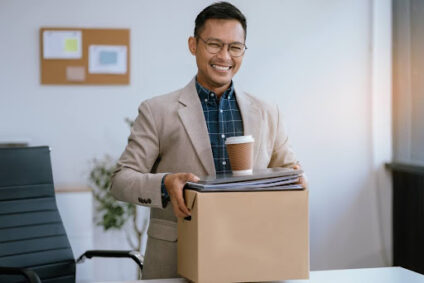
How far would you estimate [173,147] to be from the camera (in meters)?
1.73

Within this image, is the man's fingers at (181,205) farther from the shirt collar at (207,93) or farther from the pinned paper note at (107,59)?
the pinned paper note at (107,59)

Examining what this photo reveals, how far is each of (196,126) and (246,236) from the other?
1.47ft

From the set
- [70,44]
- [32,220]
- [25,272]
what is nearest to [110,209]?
[70,44]

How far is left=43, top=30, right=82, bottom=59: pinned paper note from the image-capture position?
3943 mm

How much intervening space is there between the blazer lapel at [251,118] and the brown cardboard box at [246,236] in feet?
1.19

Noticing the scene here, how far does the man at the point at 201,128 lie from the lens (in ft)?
5.44

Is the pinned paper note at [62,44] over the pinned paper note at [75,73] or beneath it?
over

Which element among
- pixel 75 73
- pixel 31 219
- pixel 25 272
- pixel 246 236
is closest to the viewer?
pixel 246 236

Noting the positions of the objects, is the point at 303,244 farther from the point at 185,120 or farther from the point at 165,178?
the point at 185,120

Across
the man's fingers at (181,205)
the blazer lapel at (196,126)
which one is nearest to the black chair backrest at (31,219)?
the blazer lapel at (196,126)

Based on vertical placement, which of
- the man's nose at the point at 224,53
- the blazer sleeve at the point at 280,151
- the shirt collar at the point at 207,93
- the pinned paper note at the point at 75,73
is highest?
the pinned paper note at the point at 75,73

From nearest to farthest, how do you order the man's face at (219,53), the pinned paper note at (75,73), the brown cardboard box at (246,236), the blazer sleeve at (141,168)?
the brown cardboard box at (246,236) < the blazer sleeve at (141,168) < the man's face at (219,53) < the pinned paper note at (75,73)

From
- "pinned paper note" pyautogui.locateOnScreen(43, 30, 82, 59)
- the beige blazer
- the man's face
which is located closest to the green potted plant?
"pinned paper note" pyautogui.locateOnScreen(43, 30, 82, 59)

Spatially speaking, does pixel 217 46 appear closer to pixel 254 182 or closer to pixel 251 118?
pixel 251 118
